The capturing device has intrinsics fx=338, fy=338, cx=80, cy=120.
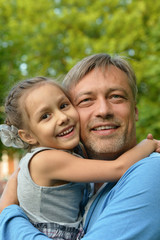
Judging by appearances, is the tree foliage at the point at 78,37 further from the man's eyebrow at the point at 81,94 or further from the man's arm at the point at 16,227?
the man's arm at the point at 16,227

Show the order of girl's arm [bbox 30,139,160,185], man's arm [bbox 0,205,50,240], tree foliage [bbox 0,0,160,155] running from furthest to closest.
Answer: tree foliage [bbox 0,0,160,155], girl's arm [bbox 30,139,160,185], man's arm [bbox 0,205,50,240]

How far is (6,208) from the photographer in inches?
89.8

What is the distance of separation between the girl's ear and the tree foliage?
6.03 metres

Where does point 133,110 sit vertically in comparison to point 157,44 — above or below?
above

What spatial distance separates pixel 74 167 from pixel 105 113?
0.53m

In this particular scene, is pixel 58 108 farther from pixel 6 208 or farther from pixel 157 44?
pixel 157 44

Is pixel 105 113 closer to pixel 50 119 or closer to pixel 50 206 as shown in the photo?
pixel 50 119

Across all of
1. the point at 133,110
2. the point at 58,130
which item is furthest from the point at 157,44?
the point at 58,130

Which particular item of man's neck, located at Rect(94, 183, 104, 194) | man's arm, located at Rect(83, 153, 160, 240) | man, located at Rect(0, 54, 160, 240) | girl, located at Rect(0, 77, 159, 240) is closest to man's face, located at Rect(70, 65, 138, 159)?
man, located at Rect(0, 54, 160, 240)

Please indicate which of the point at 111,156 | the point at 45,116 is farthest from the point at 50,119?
the point at 111,156

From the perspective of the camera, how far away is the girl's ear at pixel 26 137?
256cm

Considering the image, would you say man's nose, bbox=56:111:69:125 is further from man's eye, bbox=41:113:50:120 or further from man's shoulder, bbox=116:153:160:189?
man's shoulder, bbox=116:153:160:189

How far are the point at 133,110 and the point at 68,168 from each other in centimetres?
86

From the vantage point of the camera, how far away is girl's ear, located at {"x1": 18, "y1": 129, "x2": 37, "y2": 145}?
8.41ft
